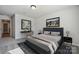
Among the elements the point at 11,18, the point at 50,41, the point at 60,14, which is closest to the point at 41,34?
the point at 50,41

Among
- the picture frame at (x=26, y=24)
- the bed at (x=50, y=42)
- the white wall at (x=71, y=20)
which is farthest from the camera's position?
the picture frame at (x=26, y=24)

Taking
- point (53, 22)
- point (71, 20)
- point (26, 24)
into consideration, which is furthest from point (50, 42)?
point (26, 24)

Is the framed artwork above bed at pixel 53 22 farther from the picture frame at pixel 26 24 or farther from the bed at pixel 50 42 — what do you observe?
the picture frame at pixel 26 24

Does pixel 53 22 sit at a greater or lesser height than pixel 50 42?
greater

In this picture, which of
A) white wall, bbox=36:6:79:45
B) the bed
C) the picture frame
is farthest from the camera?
the picture frame

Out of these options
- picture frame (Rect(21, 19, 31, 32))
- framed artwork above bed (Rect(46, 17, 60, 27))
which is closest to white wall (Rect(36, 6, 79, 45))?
framed artwork above bed (Rect(46, 17, 60, 27))

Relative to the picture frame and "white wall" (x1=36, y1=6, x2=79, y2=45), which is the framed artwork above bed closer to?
"white wall" (x1=36, y1=6, x2=79, y2=45)

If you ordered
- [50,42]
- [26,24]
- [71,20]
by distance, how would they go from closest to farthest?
[71,20]
[50,42]
[26,24]

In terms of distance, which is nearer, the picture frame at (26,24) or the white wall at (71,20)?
the white wall at (71,20)

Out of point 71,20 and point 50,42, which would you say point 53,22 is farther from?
point 50,42

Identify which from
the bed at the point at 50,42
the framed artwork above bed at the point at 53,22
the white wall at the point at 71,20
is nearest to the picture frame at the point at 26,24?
the bed at the point at 50,42

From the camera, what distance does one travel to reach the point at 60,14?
150 centimetres
